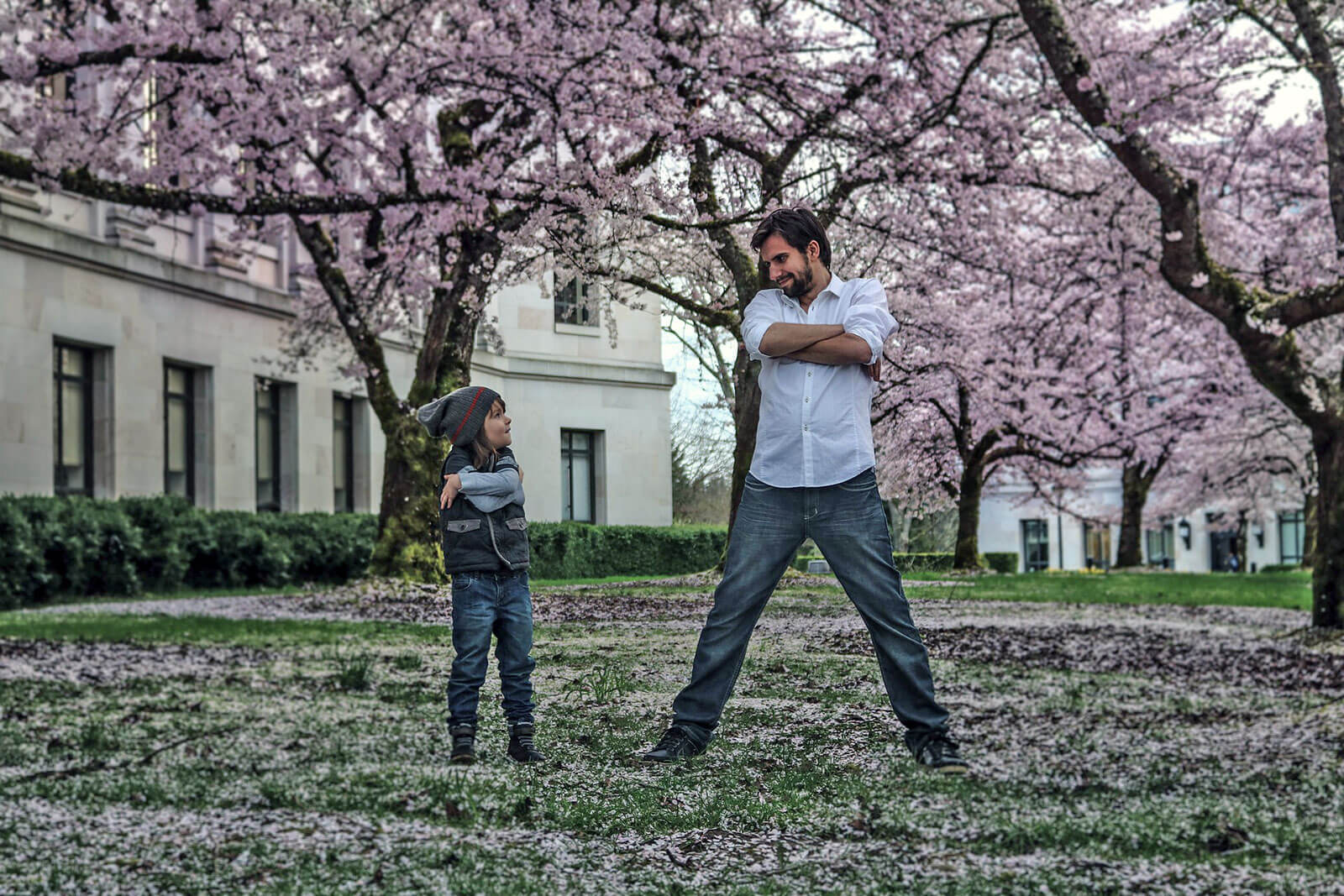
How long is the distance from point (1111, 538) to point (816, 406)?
70758 mm

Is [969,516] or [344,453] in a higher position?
[344,453]

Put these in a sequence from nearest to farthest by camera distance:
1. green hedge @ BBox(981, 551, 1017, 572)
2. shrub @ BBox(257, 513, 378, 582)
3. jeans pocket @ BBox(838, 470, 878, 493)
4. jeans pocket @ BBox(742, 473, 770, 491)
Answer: jeans pocket @ BBox(838, 470, 878, 493) < jeans pocket @ BBox(742, 473, 770, 491) < shrub @ BBox(257, 513, 378, 582) < green hedge @ BBox(981, 551, 1017, 572)

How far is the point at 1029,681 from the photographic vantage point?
8.96 meters

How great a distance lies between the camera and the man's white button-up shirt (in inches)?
168

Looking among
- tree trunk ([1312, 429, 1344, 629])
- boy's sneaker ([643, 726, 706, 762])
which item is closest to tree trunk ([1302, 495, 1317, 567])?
tree trunk ([1312, 429, 1344, 629])

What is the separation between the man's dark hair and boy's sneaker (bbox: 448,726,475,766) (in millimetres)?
2302

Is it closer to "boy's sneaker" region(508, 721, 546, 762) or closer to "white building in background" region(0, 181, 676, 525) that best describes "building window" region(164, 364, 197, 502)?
"white building in background" region(0, 181, 676, 525)

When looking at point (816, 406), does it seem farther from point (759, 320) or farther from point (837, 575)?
point (837, 575)

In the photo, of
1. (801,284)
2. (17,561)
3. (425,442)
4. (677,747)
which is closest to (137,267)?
(17,561)

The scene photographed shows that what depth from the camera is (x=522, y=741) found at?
17.5 feet

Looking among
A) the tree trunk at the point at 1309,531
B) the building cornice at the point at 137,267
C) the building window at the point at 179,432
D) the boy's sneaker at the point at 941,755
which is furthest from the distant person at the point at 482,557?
the tree trunk at the point at 1309,531

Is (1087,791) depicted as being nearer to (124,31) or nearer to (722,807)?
(722,807)

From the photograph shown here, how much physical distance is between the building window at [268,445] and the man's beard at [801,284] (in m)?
26.3

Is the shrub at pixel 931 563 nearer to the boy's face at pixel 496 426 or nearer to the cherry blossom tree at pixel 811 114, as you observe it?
the cherry blossom tree at pixel 811 114
